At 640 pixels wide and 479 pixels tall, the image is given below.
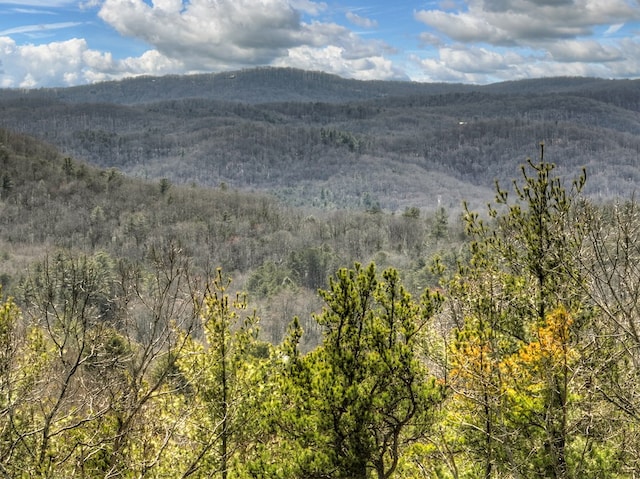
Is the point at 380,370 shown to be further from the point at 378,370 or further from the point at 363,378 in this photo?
the point at 363,378

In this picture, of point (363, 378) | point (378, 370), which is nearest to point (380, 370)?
point (378, 370)

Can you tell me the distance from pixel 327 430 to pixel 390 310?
6.63ft

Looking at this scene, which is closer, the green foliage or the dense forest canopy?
the dense forest canopy

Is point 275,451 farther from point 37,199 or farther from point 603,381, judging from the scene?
point 37,199

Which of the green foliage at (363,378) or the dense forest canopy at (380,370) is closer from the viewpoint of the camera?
the dense forest canopy at (380,370)

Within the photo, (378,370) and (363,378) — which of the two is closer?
(378,370)

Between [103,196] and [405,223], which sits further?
[103,196]

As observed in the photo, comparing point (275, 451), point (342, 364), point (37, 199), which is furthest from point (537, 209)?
point (37, 199)

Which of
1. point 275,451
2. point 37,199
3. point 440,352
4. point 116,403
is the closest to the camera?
point 116,403

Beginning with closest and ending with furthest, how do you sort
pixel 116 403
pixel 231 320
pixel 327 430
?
1. pixel 116 403
2. pixel 327 430
3. pixel 231 320

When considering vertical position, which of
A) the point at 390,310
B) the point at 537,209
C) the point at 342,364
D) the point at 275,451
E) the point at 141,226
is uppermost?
the point at 537,209

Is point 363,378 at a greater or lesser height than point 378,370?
lesser

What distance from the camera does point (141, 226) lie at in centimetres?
13275

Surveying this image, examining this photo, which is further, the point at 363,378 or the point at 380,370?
the point at 363,378
